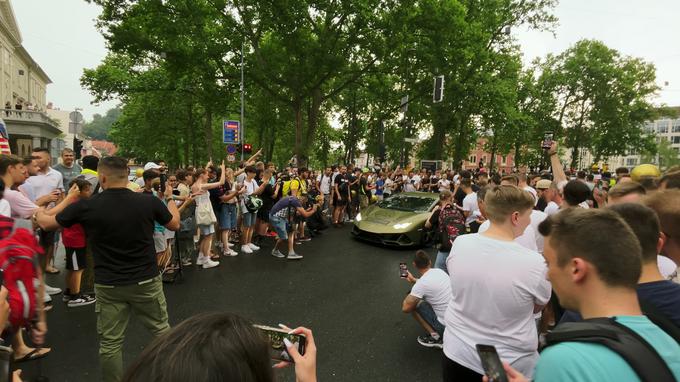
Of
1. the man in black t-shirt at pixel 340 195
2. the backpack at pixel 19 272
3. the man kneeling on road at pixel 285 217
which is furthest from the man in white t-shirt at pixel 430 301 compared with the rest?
the man in black t-shirt at pixel 340 195

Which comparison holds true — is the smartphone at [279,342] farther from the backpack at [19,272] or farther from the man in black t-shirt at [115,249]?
the man in black t-shirt at [115,249]

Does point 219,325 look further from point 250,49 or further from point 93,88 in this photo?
point 93,88

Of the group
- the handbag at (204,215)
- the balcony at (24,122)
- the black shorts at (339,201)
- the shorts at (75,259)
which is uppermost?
the balcony at (24,122)

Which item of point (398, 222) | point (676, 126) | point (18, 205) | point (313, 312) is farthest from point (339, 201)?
point (676, 126)

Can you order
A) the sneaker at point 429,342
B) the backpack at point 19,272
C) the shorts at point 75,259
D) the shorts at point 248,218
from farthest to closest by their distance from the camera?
the shorts at point 248,218
the shorts at point 75,259
the sneaker at point 429,342
the backpack at point 19,272

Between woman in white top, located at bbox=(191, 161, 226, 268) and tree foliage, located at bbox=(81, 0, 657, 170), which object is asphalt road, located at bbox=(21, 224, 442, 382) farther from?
tree foliage, located at bbox=(81, 0, 657, 170)

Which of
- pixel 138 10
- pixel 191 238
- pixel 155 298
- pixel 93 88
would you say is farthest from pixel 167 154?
pixel 155 298

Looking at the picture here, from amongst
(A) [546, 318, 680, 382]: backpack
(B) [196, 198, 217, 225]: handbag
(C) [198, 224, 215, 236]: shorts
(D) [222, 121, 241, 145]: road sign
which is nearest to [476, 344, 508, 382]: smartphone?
(A) [546, 318, 680, 382]: backpack

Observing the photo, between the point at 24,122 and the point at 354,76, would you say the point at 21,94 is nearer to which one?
the point at 24,122

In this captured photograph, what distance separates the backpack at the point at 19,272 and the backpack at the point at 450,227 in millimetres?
4627

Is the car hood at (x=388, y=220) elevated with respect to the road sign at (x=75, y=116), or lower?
lower

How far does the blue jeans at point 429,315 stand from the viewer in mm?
4211

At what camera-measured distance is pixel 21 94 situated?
55.3m

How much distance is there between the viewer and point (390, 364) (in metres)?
3.80
